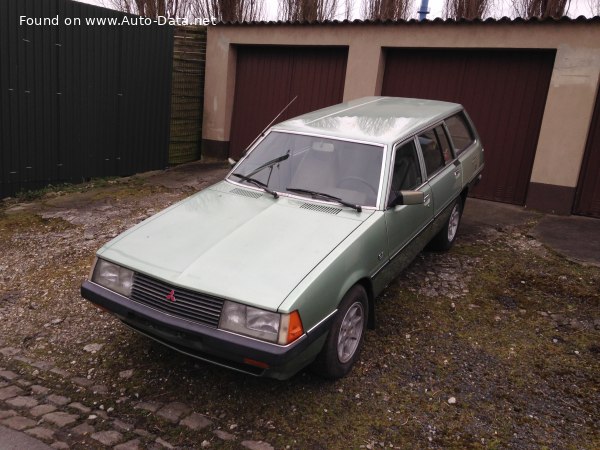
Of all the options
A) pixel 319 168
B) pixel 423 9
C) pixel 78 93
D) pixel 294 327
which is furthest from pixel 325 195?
pixel 423 9

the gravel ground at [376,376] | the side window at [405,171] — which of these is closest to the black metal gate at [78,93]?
the gravel ground at [376,376]

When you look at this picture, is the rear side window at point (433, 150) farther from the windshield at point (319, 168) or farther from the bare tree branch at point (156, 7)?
the bare tree branch at point (156, 7)

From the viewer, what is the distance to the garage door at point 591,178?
7379 millimetres

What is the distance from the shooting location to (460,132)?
5.98 m

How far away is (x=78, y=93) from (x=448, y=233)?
646 cm

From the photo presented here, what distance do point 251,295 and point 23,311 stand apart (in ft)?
8.97

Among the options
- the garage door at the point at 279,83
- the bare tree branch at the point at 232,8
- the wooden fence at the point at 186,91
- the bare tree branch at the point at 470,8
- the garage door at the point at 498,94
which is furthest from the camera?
the bare tree branch at the point at 232,8

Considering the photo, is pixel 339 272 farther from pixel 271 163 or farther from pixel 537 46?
pixel 537 46

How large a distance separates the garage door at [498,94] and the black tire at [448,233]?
99.6 inches

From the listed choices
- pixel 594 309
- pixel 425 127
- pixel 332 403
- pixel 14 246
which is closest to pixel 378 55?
pixel 425 127

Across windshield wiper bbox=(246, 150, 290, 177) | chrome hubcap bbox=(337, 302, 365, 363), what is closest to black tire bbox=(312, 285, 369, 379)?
chrome hubcap bbox=(337, 302, 365, 363)

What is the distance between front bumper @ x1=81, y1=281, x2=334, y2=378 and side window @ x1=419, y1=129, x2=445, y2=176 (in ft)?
7.40

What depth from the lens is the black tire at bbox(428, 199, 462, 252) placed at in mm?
5789

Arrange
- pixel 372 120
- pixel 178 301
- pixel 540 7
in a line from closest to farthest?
pixel 178 301, pixel 372 120, pixel 540 7
